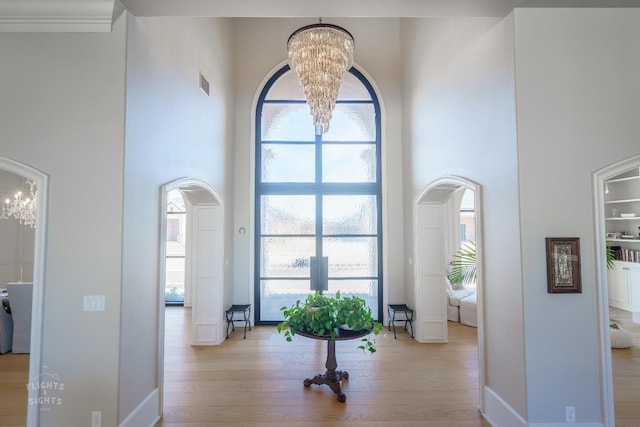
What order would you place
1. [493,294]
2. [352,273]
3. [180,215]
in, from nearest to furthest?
[493,294], [352,273], [180,215]

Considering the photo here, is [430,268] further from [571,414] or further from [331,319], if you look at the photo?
[571,414]

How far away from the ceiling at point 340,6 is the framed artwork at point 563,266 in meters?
1.91

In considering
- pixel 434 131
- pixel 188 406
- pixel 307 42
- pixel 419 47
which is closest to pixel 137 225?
pixel 188 406

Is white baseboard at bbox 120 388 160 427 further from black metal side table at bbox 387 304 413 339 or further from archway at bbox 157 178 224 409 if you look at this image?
black metal side table at bbox 387 304 413 339

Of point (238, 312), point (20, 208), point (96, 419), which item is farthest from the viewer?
point (238, 312)

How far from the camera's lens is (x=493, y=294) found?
9.91 feet

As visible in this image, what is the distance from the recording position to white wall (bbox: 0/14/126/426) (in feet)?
8.14

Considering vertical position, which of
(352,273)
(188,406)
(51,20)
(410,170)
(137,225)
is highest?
(51,20)

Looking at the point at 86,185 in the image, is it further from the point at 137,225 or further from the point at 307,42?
the point at 307,42

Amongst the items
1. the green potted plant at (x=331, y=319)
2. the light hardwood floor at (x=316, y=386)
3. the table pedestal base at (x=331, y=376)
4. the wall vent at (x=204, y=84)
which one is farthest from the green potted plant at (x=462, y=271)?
the wall vent at (x=204, y=84)

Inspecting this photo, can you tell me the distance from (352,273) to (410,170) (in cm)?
222

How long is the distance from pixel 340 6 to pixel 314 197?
397cm

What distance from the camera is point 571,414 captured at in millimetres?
2580

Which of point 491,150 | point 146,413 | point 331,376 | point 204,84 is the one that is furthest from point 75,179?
point 491,150
